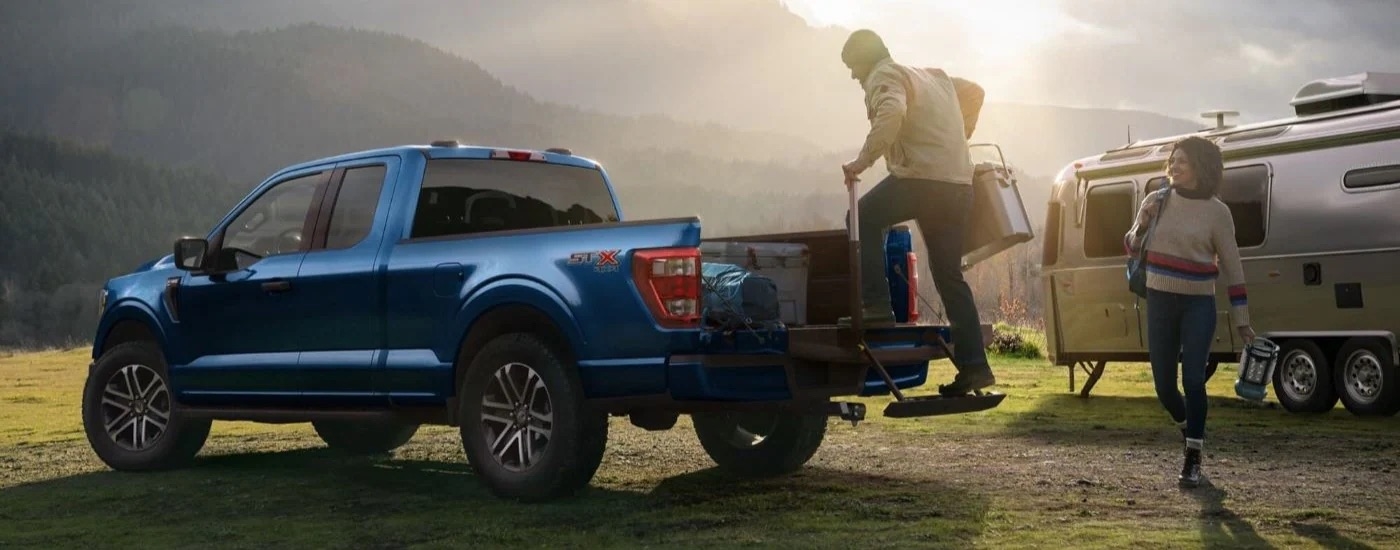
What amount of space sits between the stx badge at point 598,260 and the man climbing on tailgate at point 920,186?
1.45 meters

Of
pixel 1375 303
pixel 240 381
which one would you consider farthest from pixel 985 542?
pixel 1375 303

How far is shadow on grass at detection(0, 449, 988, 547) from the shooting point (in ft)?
23.7

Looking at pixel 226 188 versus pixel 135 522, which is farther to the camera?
pixel 226 188

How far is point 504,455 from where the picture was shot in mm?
8148

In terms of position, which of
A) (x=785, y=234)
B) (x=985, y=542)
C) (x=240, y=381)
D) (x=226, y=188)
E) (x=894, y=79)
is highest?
(x=226, y=188)

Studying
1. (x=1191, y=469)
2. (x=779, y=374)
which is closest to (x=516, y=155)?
(x=779, y=374)

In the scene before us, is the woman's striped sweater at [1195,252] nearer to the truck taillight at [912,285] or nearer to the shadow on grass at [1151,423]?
the truck taillight at [912,285]

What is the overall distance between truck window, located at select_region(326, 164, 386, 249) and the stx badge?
1774 mm

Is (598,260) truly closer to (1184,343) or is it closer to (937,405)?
(937,405)

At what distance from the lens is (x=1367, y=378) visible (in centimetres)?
1384

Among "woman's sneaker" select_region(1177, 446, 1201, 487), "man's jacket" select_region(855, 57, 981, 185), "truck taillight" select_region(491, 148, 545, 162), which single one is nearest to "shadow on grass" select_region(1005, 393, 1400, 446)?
"woman's sneaker" select_region(1177, 446, 1201, 487)

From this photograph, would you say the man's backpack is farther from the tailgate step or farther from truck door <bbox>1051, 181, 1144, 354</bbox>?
truck door <bbox>1051, 181, 1144, 354</bbox>

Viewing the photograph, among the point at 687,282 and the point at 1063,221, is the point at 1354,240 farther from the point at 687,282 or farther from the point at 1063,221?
the point at 687,282

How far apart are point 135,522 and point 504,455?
189 cm
